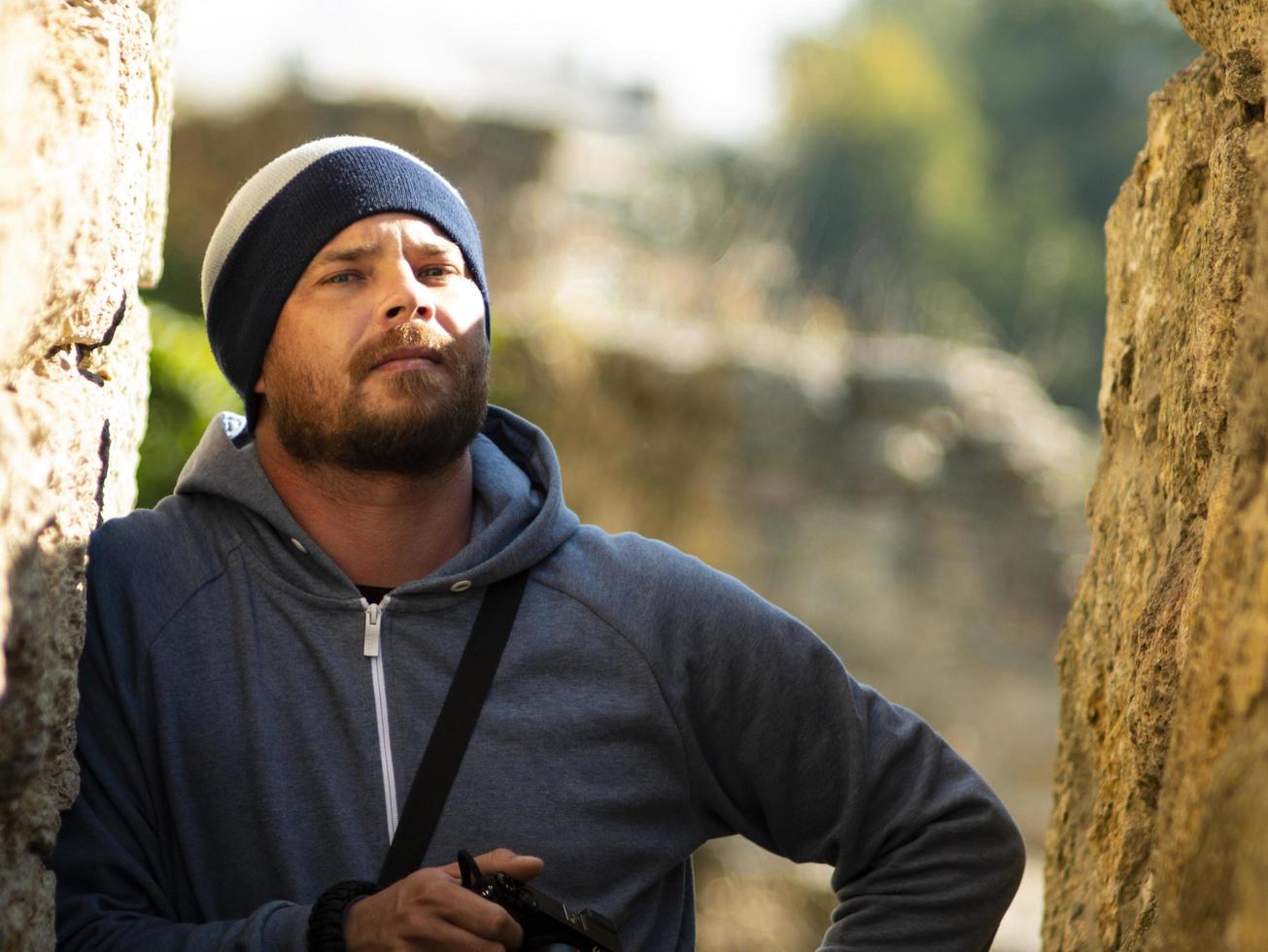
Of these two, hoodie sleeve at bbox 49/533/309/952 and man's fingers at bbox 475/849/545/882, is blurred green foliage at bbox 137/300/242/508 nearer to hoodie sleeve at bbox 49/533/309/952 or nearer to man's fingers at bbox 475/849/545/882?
hoodie sleeve at bbox 49/533/309/952

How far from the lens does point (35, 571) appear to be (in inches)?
64.1

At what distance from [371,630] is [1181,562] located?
3.57 ft

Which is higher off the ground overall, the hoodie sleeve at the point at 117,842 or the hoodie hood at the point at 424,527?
the hoodie hood at the point at 424,527

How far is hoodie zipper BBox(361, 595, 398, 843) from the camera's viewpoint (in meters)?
2.14

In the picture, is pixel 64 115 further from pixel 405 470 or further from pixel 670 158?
pixel 670 158

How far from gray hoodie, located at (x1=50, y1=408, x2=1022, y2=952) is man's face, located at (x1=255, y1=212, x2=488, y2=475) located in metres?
0.13

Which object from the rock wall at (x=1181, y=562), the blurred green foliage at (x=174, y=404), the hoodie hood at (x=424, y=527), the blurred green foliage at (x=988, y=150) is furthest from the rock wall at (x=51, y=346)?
the blurred green foliage at (x=988, y=150)

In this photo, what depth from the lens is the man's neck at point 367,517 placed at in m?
2.35

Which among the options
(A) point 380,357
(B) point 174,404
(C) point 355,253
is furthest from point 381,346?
(B) point 174,404

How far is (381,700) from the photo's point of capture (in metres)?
2.18

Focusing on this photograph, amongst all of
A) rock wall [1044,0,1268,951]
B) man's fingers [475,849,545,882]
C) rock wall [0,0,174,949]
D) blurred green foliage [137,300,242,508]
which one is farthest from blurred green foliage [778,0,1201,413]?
man's fingers [475,849,545,882]

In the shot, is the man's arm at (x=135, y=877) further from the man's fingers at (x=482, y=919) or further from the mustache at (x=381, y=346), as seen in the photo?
the mustache at (x=381, y=346)

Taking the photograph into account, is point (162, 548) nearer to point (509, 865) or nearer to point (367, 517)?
point (367, 517)

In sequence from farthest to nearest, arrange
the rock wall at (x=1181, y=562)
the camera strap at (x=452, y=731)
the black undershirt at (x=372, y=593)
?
the black undershirt at (x=372, y=593)
the camera strap at (x=452, y=731)
the rock wall at (x=1181, y=562)
